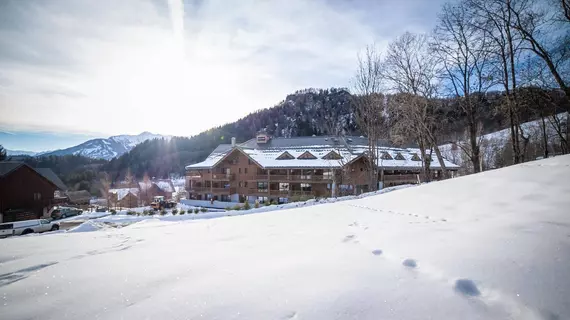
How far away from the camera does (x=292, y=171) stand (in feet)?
107

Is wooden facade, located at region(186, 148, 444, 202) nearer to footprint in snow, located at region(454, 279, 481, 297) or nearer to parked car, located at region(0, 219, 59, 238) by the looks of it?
parked car, located at region(0, 219, 59, 238)

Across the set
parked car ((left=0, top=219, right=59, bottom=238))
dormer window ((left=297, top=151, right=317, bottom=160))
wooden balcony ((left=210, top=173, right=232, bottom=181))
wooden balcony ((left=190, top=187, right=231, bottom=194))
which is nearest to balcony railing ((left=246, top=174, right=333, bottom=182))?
dormer window ((left=297, top=151, right=317, bottom=160))

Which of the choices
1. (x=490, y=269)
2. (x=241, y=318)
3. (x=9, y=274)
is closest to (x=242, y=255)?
(x=241, y=318)

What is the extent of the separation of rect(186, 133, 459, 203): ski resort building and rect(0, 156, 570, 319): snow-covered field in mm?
24769

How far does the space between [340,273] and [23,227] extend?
70.6ft

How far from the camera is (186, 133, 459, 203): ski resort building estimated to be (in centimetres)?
3067

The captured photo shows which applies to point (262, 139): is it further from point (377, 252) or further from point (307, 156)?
point (377, 252)

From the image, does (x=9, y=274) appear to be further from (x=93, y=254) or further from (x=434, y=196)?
(x=434, y=196)

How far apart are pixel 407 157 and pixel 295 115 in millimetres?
72504

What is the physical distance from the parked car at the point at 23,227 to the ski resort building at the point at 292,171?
20.1 metres

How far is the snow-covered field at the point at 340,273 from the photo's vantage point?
1.95m

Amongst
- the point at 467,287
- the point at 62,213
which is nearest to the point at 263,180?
the point at 62,213

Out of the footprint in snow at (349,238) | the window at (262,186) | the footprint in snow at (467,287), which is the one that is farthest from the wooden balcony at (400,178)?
the footprint in snow at (467,287)

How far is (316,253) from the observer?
10.6 feet
